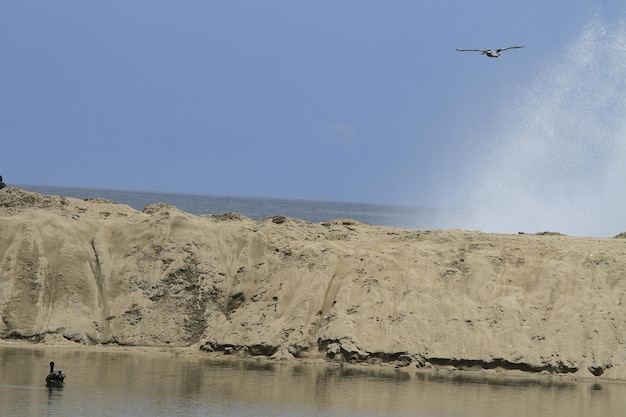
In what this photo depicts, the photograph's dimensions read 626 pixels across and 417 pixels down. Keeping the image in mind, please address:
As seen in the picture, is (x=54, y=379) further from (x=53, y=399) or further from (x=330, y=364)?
(x=330, y=364)

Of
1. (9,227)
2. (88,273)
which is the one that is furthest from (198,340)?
(9,227)

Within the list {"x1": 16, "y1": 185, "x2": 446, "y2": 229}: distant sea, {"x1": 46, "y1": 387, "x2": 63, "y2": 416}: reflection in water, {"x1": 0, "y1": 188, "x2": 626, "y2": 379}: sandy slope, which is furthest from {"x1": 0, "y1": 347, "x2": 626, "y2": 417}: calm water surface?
{"x1": 16, "y1": 185, "x2": 446, "y2": 229}: distant sea

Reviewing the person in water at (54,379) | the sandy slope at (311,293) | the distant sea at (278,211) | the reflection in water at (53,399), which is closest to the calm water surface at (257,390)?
the reflection in water at (53,399)

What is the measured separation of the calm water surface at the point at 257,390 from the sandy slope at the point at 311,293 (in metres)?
1.06

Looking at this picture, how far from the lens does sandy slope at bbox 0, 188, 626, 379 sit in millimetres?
32375

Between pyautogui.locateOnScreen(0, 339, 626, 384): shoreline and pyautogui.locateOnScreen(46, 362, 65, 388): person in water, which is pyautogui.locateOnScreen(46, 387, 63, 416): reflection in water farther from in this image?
pyautogui.locateOnScreen(0, 339, 626, 384): shoreline

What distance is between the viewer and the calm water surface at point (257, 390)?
24734mm

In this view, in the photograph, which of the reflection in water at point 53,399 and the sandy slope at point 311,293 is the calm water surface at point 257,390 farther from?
the sandy slope at point 311,293

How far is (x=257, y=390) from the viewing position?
27.4 m

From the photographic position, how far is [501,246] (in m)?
36.2

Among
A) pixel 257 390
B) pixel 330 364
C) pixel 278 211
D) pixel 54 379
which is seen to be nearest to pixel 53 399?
pixel 54 379

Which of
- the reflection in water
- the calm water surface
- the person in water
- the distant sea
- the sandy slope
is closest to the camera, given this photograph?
the reflection in water

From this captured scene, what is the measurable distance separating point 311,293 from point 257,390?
6664 mm

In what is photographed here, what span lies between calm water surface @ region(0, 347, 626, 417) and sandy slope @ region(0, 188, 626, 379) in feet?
3.46
